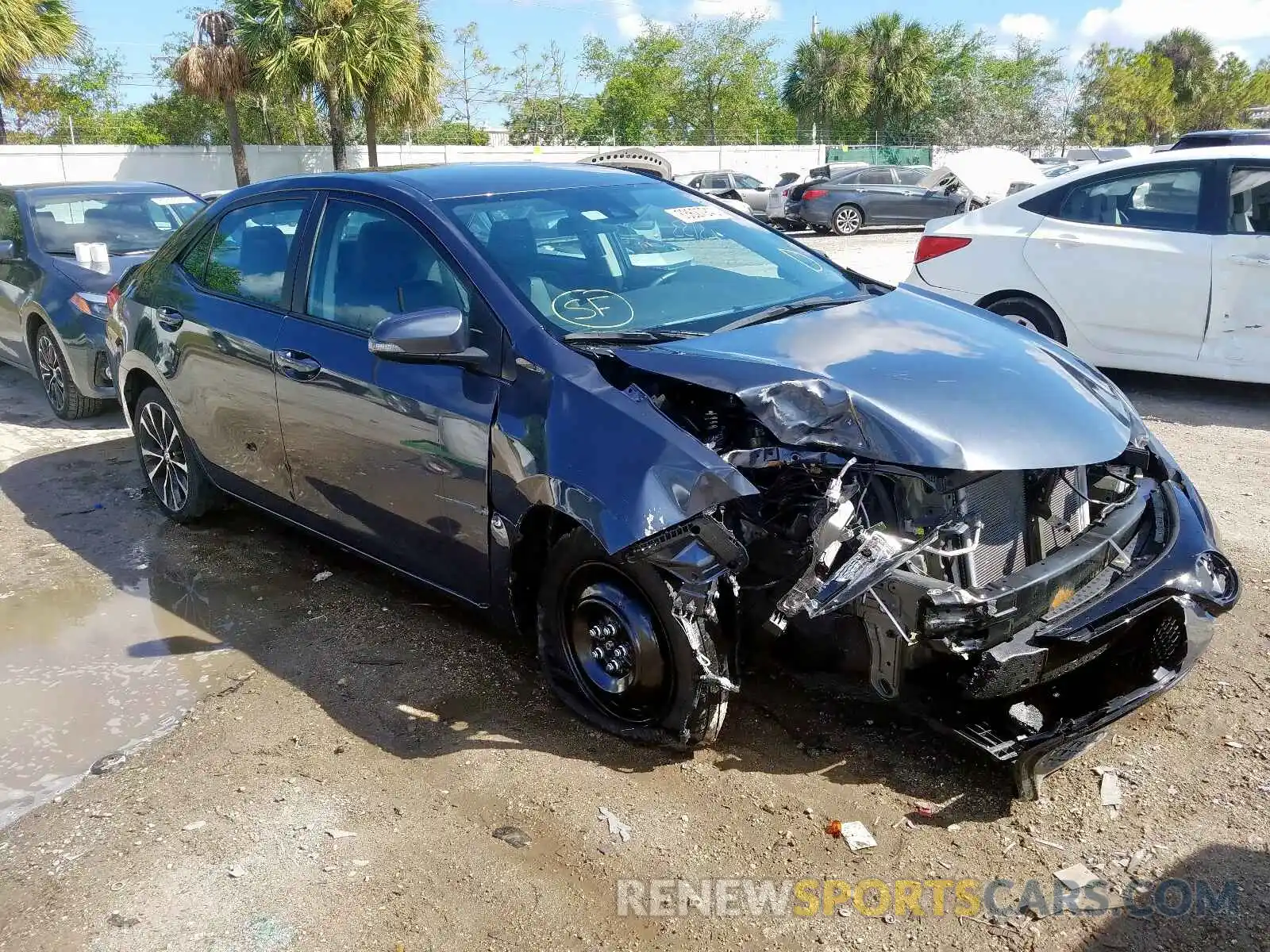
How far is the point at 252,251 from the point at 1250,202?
583 cm

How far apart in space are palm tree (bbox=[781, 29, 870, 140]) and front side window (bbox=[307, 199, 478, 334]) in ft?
163

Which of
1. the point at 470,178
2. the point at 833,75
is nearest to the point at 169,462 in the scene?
the point at 470,178

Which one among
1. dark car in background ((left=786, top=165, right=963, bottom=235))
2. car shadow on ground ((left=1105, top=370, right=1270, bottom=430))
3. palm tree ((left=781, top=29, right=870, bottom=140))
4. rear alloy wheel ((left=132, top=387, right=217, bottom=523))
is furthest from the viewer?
palm tree ((left=781, top=29, right=870, bottom=140))

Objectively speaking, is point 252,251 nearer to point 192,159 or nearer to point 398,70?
point 398,70

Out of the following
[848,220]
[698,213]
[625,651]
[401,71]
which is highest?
[401,71]

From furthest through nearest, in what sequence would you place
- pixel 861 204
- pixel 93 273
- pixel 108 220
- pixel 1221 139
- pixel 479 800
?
pixel 861 204, pixel 1221 139, pixel 108 220, pixel 93 273, pixel 479 800

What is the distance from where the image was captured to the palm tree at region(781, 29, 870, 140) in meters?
49.7

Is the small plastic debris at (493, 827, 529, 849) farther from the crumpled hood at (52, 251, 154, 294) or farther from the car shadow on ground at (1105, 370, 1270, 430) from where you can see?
the crumpled hood at (52, 251, 154, 294)

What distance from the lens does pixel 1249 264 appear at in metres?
6.35

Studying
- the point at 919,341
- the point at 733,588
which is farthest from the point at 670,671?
the point at 919,341

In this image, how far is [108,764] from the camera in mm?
3436

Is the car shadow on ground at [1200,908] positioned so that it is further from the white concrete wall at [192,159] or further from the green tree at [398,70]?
the green tree at [398,70]

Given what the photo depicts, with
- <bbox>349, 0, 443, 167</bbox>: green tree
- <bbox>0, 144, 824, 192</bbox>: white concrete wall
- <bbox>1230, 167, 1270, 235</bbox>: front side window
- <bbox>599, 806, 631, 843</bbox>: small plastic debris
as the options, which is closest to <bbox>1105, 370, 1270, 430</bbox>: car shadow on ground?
<bbox>1230, 167, 1270, 235</bbox>: front side window

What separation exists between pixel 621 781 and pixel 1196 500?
212cm
